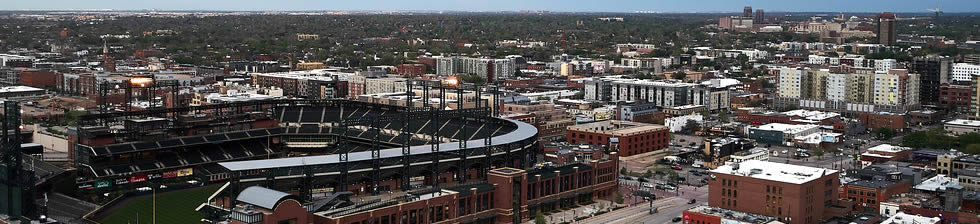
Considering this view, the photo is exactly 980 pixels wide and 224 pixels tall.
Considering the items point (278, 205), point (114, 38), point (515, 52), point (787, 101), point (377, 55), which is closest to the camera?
point (278, 205)

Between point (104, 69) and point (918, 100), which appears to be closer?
point (918, 100)

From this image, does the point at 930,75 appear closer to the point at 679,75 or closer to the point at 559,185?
the point at 679,75

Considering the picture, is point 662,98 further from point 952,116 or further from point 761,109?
point 952,116

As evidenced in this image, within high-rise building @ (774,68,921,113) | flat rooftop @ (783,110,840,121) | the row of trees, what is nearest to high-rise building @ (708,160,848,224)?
the row of trees

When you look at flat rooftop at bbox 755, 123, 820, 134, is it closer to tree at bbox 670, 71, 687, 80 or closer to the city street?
the city street

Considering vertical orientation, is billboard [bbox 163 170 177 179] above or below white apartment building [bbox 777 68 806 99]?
below

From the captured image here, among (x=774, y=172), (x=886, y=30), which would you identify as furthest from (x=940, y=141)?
(x=886, y=30)

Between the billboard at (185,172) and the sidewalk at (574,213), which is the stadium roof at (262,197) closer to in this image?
the sidewalk at (574,213)

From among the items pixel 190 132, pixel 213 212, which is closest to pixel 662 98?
pixel 190 132
